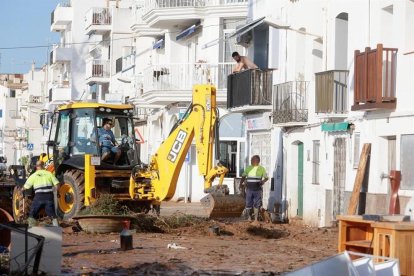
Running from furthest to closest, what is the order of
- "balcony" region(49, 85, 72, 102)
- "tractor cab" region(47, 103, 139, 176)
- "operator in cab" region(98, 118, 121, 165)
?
"balcony" region(49, 85, 72, 102) → "tractor cab" region(47, 103, 139, 176) → "operator in cab" region(98, 118, 121, 165)

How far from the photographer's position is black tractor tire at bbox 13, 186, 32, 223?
2833 centimetres

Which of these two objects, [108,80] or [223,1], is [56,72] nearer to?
[108,80]

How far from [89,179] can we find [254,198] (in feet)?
17.8

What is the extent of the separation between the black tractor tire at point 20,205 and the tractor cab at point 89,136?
1100 millimetres

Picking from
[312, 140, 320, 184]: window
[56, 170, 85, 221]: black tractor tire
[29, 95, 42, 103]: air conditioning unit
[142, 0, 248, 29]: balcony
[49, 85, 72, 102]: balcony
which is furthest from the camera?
[29, 95, 42, 103]: air conditioning unit

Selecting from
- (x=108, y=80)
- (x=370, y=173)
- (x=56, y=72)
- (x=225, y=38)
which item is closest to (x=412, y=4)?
(x=370, y=173)

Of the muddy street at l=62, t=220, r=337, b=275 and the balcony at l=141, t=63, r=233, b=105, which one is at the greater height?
the balcony at l=141, t=63, r=233, b=105

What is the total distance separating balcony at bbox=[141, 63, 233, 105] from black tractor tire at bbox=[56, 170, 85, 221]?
1546cm

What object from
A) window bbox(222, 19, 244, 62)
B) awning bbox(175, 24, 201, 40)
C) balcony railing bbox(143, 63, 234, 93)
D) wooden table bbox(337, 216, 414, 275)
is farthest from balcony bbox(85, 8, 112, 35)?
wooden table bbox(337, 216, 414, 275)

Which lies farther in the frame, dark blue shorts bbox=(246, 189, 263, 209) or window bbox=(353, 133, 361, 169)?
dark blue shorts bbox=(246, 189, 263, 209)

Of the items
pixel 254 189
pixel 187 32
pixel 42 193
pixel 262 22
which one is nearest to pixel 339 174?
pixel 254 189

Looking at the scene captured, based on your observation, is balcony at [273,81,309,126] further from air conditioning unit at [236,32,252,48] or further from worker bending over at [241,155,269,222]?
air conditioning unit at [236,32,252,48]

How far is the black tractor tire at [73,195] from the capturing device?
89.9 ft

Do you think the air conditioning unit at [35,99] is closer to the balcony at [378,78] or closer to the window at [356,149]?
the window at [356,149]
